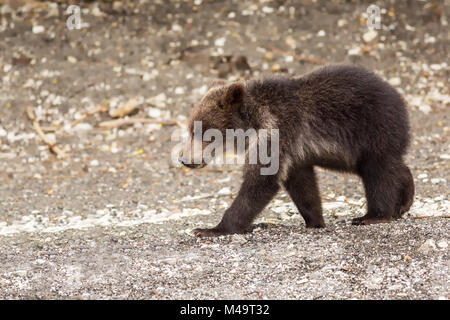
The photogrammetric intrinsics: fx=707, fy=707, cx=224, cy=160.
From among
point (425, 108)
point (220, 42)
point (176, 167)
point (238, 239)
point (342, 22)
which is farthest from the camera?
point (342, 22)

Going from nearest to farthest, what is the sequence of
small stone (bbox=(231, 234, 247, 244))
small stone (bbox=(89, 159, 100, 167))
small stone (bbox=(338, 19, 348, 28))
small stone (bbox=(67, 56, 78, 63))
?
small stone (bbox=(231, 234, 247, 244))
small stone (bbox=(89, 159, 100, 167))
small stone (bbox=(67, 56, 78, 63))
small stone (bbox=(338, 19, 348, 28))

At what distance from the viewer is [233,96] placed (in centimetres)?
659

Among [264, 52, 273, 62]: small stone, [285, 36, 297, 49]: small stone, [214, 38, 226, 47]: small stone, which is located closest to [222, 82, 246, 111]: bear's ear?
[264, 52, 273, 62]: small stone

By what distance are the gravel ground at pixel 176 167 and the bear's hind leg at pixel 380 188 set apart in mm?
281

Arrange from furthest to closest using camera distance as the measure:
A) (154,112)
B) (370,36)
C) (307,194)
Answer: (370,36)
(154,112)
(307,194)

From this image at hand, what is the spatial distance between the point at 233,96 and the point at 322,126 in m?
0.87

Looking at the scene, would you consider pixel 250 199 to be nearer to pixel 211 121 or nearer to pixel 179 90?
pixel 211 121

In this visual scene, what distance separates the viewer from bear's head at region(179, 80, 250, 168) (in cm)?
666

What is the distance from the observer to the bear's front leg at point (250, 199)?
6418 mm

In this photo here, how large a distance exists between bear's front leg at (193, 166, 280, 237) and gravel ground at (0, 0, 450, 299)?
15 centimetres

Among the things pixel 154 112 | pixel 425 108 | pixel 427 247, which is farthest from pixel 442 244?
pixel 154 112

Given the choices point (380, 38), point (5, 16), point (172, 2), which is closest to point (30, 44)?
point (5, 16)

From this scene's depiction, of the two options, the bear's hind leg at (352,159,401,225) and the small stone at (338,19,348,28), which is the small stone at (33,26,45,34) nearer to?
the small stone at (338,19,348,28)

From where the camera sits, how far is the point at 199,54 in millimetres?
12492
